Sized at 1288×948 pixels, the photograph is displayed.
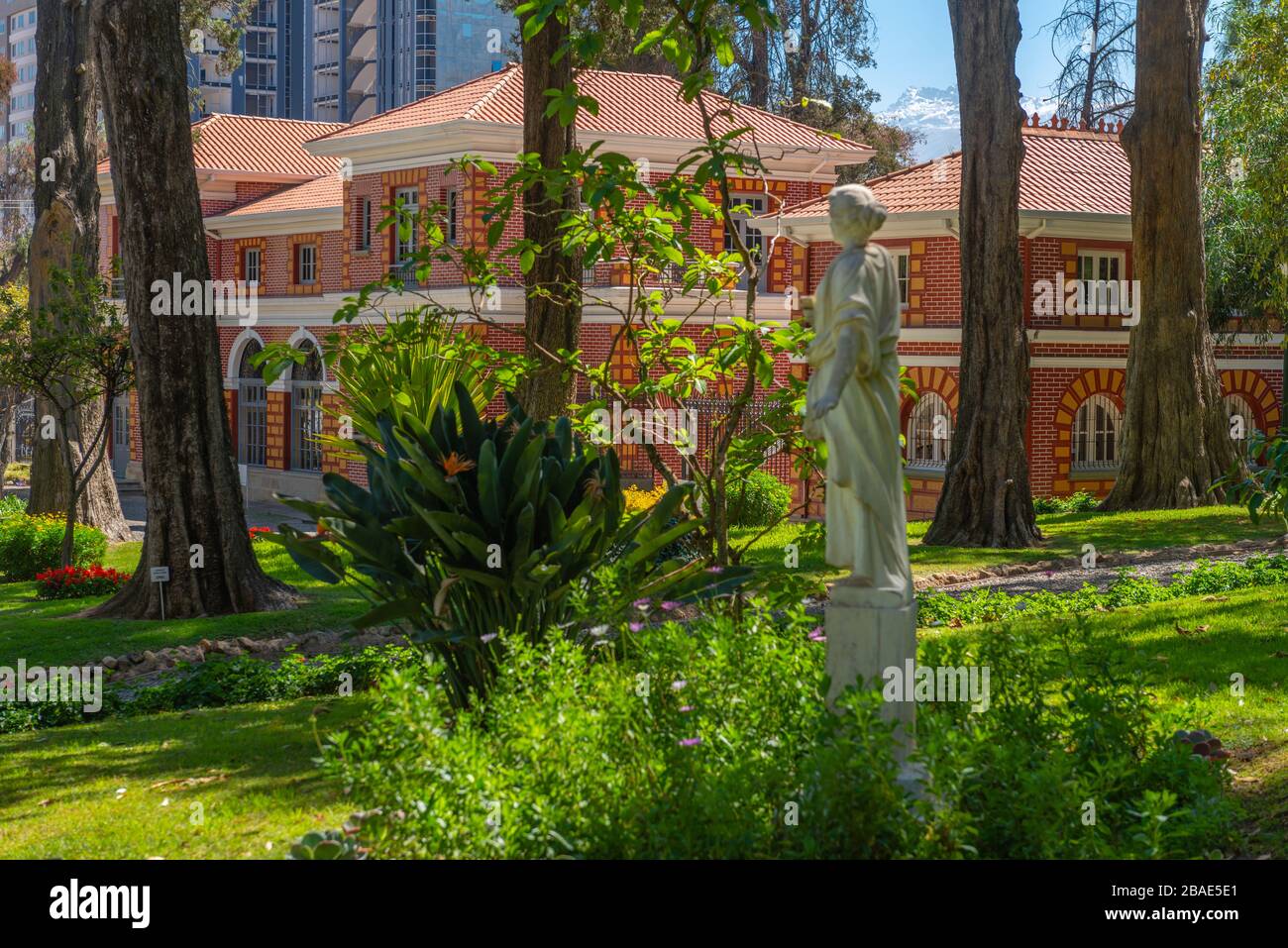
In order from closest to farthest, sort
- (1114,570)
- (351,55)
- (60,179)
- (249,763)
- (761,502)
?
(249,763)
(1114,570)
(761,502)
(60,179)
(351,55)

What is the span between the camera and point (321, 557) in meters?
8.21

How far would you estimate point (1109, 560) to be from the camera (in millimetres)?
17656

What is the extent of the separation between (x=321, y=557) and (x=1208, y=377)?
1842 cm

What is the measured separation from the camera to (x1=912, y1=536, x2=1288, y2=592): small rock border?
54.8ft

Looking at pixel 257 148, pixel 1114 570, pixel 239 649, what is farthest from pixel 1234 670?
pixel 257 148

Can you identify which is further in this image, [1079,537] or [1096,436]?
[1096,436]

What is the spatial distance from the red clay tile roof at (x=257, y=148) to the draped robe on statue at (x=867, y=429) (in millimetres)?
38865

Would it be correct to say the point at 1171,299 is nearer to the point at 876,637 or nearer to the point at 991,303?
the point at 991,303

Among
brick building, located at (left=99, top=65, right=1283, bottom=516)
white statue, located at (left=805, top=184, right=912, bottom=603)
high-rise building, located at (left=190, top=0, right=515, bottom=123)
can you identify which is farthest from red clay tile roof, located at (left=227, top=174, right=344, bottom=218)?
white statue, located at (left=805, top=184, right=912, bottom=603)

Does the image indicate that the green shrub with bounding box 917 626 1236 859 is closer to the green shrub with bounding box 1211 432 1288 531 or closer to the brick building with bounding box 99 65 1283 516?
the green shrub with bounding box 1211 432 1288 531

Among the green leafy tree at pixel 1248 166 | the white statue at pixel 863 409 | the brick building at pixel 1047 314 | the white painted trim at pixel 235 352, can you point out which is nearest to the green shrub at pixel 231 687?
the white statue at pixel 863 409

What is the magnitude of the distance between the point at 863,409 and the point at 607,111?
29468 millimetres

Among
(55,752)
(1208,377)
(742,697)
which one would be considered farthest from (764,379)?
(1208,377)

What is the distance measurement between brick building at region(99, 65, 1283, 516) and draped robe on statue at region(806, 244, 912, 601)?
17064 millimetres
